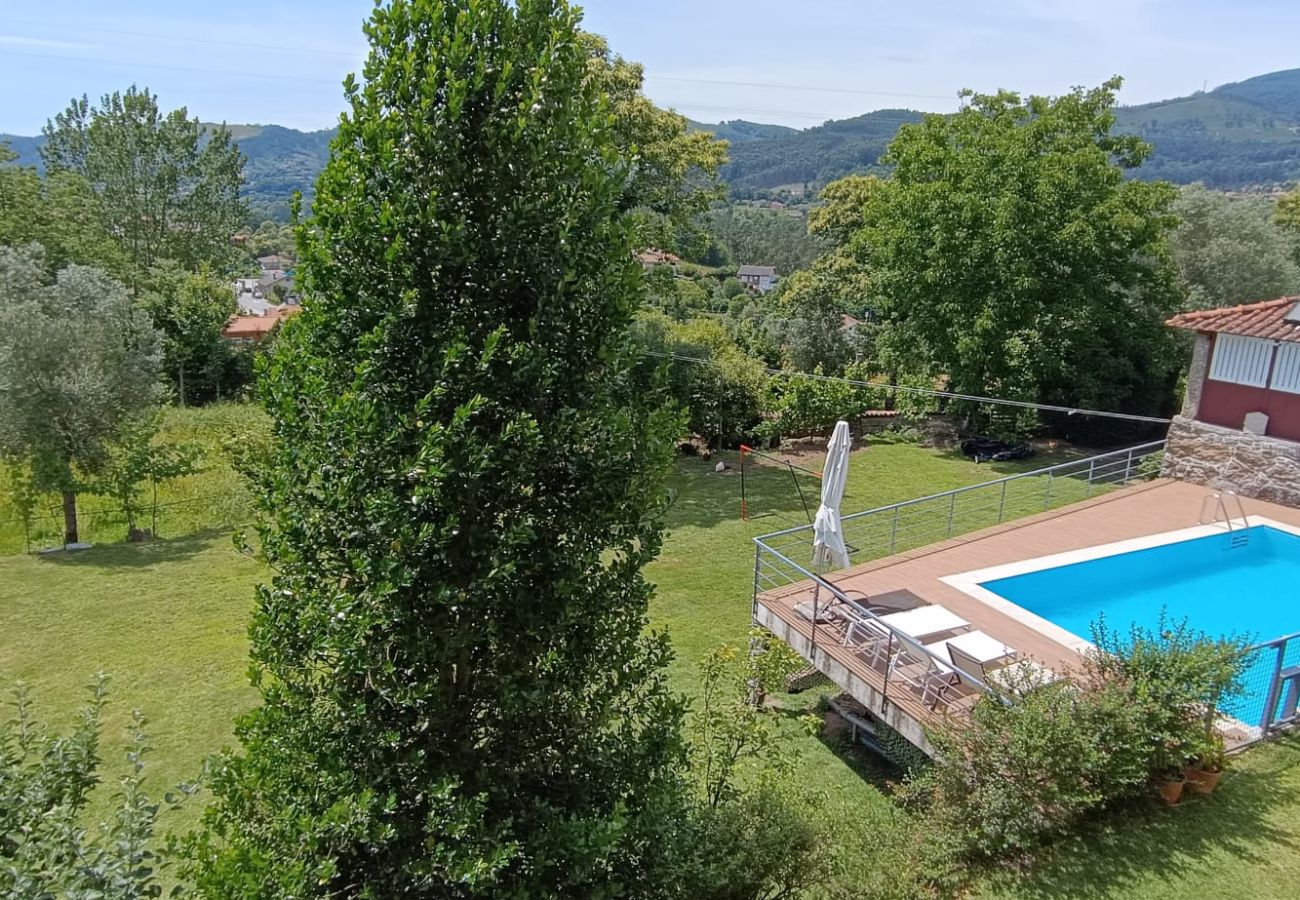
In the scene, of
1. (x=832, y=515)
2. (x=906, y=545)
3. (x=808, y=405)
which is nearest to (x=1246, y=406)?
(x=906, y=545)

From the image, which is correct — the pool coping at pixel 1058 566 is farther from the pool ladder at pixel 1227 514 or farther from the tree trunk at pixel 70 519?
the tree trunk at pixel 70 519

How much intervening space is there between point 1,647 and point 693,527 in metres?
12.4

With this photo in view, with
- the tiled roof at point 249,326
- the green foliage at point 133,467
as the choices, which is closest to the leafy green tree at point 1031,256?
the green foliage at point 133,467

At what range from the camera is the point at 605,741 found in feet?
17.5

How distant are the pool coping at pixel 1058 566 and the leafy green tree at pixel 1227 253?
14.2 metres

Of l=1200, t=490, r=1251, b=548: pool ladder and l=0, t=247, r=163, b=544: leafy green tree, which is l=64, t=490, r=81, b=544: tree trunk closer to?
l=0, t=247, r=163, b=544: leafy green tree

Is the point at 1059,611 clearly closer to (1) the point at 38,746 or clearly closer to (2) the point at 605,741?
(2) the point at 605,741

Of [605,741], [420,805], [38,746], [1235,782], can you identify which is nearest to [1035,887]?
[1235,782]

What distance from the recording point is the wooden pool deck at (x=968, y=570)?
940cm

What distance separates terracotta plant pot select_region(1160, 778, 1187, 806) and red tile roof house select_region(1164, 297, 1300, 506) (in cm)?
1099

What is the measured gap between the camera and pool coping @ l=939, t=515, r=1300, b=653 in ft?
35.8

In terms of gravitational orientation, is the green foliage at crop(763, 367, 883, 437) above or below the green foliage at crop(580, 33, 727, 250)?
below

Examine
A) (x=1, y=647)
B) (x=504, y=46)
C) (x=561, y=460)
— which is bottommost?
(x=1, y=647)

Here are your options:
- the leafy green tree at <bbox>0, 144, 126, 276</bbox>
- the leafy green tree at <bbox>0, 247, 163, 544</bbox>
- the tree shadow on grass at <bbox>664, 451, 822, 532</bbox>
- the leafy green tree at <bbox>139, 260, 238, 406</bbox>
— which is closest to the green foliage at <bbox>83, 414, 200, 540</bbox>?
the leafy green tree at <bbox>0, 247, 163, 544</bbox>
